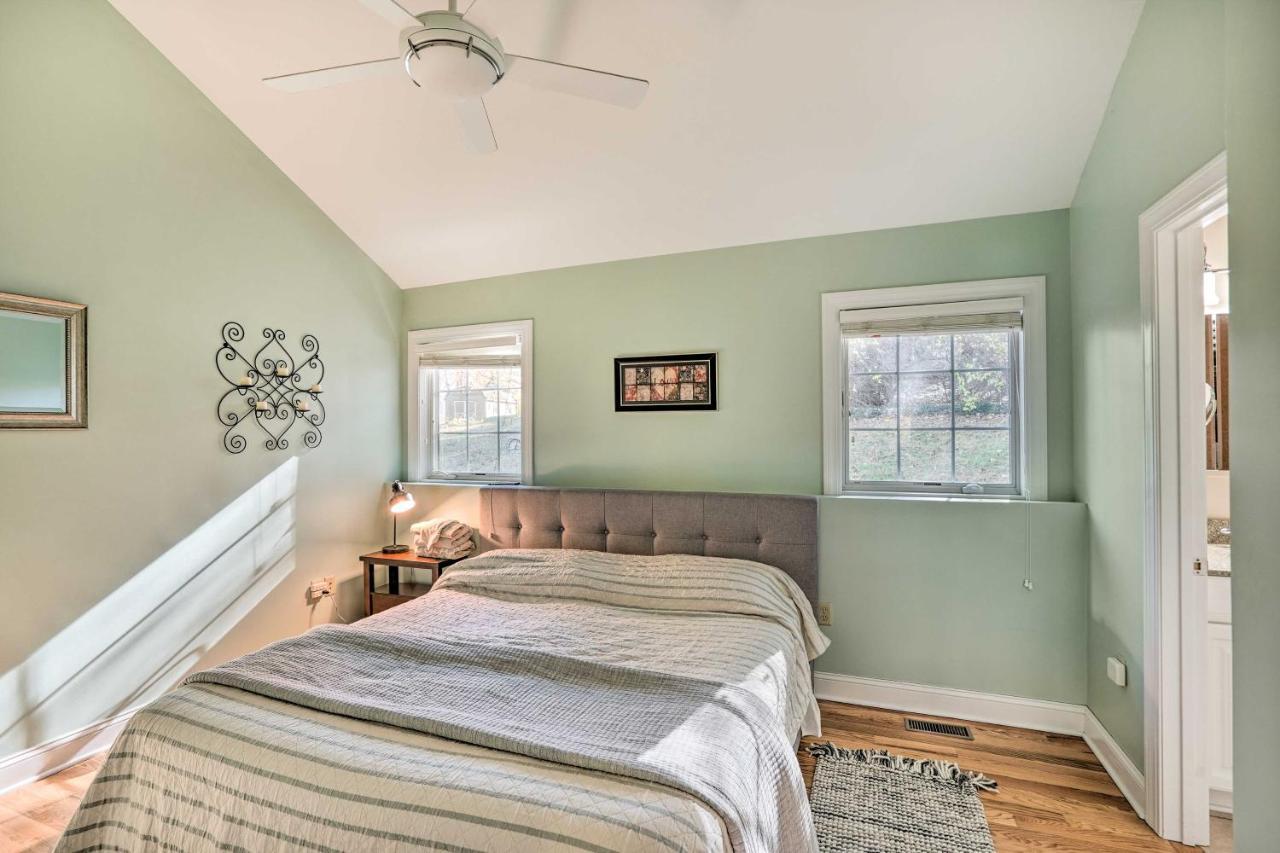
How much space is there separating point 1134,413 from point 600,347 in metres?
2.40

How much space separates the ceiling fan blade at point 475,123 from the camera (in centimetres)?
176

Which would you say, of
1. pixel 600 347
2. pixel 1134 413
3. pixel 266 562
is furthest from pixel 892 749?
pixel 266 562

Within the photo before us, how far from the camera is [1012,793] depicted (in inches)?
82.7

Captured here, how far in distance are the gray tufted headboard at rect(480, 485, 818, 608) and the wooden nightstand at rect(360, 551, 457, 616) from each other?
12.3 inches

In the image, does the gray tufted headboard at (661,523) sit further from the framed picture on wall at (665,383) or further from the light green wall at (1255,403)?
the light green wall at (1255,403)

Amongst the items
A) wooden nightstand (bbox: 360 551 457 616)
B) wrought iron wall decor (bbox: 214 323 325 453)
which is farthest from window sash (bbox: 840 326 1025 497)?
wrought iron wall decor (bbox: 214 323 325 453)

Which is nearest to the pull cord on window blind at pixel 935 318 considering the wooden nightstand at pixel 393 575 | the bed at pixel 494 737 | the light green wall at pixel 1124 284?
the light green wall at pixel 1124 284

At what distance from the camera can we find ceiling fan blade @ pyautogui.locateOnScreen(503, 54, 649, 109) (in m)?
1.63

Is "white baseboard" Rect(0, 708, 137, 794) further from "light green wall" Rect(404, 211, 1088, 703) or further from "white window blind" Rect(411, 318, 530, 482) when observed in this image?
"white window blind" Rect(411, 318, 530, 482)

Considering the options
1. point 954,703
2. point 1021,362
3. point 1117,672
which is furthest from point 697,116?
point 954,703

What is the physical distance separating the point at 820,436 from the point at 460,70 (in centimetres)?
217

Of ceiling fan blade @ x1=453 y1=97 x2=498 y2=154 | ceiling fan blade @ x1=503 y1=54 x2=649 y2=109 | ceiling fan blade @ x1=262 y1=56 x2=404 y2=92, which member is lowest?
ceiling fan blade @ x1=453 y1=97 x2=498 y2=154

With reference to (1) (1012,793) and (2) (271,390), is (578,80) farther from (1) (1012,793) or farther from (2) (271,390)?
(1) (1012,793)

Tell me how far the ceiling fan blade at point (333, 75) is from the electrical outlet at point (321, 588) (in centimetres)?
253
